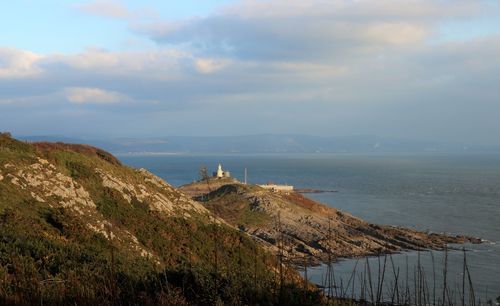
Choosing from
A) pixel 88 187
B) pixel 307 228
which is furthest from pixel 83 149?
pixel 307 228

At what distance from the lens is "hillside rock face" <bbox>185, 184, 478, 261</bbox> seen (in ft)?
189

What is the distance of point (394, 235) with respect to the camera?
6675 centimetres

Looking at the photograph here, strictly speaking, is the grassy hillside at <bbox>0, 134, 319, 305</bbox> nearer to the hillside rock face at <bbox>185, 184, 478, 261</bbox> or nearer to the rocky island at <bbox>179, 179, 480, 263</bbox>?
the rocky island at <bbox>179, 179, 480, 263</bbox>

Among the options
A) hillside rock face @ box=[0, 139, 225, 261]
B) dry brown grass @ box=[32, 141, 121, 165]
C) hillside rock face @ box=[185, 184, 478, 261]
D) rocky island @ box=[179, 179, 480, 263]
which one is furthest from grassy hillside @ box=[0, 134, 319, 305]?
hillside rock face @ box=[185, 184, 478, 261]

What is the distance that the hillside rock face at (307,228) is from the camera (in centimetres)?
5753

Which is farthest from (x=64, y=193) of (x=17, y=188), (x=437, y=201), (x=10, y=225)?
(x=437, y=201)

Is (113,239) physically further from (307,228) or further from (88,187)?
(307,228)

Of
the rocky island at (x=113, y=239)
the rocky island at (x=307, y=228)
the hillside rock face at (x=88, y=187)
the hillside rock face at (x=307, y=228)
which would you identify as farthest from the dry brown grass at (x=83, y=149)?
the hillside rock face at (x=307, y=228)

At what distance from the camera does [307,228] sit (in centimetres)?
6394

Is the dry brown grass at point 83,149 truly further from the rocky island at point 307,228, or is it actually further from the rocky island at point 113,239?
the rocky island at point 307,228

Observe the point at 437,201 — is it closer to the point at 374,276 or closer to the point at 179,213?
the point at 374,276

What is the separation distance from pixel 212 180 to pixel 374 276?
2628 inches

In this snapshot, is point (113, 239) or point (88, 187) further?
point (88, 187)

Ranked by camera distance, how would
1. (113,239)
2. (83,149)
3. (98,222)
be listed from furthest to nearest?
(83,149)
(98,222)
(113,239)
